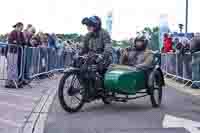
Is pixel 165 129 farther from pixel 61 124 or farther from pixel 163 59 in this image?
pixel 163 59

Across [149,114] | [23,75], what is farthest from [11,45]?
[149,114]

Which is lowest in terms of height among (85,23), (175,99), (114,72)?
(175,99)

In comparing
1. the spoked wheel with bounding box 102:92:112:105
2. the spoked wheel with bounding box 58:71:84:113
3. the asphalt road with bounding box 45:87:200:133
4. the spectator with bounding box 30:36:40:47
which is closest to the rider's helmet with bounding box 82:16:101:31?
the spoked wheel with bounding box 58:71:84:113

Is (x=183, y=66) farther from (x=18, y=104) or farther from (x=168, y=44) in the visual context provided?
(x=18, y=104)

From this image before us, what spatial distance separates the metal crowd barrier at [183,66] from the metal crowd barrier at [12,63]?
5.08m

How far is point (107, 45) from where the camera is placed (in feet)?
33.8

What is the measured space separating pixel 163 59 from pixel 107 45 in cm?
1279

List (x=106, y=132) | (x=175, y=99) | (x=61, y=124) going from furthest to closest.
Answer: (x=175, y=99), (x=61, y=124), (x=106, y=132)

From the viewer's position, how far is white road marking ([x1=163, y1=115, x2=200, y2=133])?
25.8ft

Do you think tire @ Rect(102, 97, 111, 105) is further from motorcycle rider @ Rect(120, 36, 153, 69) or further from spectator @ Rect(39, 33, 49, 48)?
spectator @ Rect(39, 33, 49, 48)

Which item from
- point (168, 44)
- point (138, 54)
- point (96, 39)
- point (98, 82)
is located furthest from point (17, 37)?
point (168, 44)

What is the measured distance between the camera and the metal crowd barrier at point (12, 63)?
1379 cm

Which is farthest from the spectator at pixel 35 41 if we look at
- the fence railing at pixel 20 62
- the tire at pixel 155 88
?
the tire at pixel 155 88

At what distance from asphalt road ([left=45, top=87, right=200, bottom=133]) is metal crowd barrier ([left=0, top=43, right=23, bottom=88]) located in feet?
9.29
